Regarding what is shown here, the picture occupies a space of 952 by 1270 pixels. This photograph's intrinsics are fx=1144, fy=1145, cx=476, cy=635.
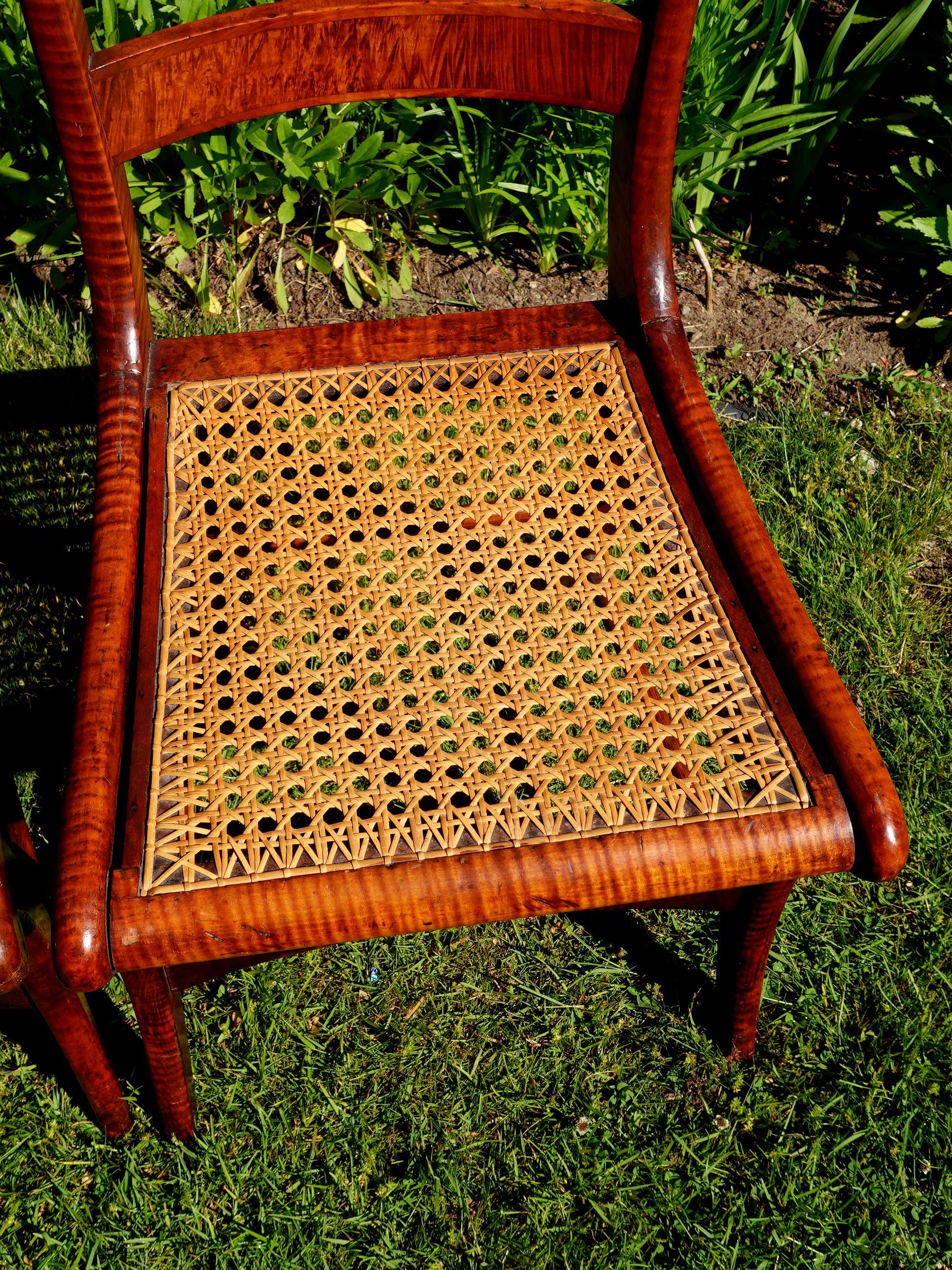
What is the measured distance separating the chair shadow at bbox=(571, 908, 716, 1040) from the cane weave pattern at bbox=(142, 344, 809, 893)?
0.55m

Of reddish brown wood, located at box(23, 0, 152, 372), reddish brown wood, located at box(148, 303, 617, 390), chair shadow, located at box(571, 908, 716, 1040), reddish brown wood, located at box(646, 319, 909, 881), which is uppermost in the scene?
reddish brown wood, located at box(23, 0, 152, 372)

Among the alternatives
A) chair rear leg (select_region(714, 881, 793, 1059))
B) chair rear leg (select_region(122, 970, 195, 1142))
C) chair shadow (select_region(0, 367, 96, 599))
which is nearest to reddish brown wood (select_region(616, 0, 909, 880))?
chair rear leg (select_region(714, 881, 793, 1059))

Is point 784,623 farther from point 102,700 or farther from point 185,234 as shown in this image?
point 185,234

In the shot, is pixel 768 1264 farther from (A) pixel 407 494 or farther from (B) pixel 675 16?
A: (B) pixel 675 16

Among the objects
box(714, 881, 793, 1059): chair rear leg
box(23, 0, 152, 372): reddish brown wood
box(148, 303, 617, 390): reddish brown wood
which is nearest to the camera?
box(23, 0, 152, 372): reddish brown wood

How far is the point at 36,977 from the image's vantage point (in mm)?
1222

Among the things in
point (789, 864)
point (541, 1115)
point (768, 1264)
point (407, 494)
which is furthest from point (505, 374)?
point (768, 1264)

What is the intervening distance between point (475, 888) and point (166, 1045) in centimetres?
48

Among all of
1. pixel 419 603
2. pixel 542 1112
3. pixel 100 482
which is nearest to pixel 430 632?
pixel 419 603

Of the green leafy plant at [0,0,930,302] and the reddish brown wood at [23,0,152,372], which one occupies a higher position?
the reddish brown wood at [23,0,152,372]

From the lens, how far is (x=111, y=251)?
1.32 metres

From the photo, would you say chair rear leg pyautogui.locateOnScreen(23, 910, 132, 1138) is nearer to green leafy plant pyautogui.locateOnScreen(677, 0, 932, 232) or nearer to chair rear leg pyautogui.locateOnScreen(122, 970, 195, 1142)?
chair rear leg pyautogui.locateOnScreen(122, 970, 195, 1142)

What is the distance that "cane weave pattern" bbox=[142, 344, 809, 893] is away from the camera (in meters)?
1.08

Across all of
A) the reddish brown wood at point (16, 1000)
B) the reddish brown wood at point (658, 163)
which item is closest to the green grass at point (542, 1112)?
the reddish brown wood at point (16, 1000)
